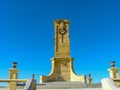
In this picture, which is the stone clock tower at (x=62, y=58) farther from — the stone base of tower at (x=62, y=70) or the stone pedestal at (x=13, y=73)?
the stone pedestal at (x=13, y=73)

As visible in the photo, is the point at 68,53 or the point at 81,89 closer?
the point at 81,89

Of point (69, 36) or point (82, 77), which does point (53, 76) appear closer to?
point (82, 77)

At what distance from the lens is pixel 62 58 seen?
25531 millimetres

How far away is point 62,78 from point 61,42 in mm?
4522

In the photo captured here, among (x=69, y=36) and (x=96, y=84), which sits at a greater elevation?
(x=69, y=36)

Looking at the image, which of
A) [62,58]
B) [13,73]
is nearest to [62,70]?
[62,58]

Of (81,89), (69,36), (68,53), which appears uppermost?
(69,36)

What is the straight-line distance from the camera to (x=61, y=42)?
2641cm

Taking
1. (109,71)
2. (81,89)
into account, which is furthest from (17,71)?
(109,71)

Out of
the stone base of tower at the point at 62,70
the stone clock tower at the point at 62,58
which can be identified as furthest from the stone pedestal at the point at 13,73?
the stone base of tower at the point at 62,70

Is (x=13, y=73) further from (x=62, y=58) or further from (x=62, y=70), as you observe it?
(x=62, y=58)

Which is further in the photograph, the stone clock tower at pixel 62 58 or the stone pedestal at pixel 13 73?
the stone clock tower at pixel 62 58

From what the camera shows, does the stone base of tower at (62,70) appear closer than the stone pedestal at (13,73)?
No

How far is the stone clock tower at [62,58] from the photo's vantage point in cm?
2483
